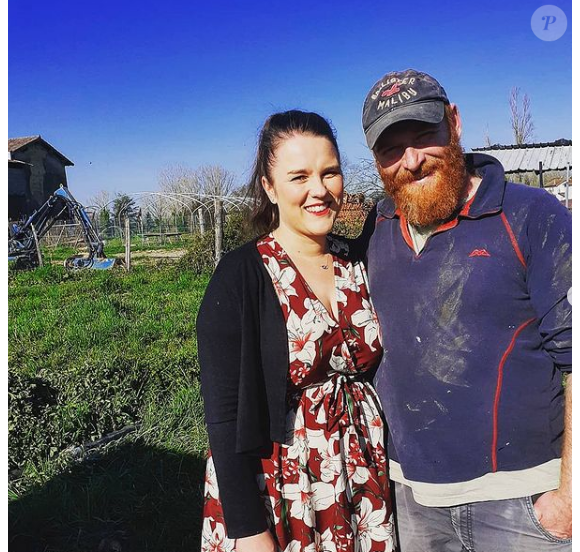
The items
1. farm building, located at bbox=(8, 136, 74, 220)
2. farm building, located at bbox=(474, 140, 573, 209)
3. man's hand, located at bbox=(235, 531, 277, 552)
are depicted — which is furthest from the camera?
farm building, located at bbox=(8, 136, 74, 220)

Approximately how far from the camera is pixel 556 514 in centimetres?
164

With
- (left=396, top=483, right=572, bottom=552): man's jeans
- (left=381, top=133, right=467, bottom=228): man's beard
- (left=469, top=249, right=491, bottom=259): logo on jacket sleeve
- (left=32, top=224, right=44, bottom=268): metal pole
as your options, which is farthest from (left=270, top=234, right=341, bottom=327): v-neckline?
(left=32, top=224, right=44, bottom=268): metal pole

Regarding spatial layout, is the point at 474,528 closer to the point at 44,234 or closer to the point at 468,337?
the point at 468,337

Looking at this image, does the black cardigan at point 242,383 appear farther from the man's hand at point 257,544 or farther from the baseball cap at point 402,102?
the baseball cap at point 402,102

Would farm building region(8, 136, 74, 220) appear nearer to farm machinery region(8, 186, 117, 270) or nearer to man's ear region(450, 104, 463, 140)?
farm machinery region(8, 186, 117, 270)

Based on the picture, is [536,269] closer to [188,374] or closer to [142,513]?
[142,513]

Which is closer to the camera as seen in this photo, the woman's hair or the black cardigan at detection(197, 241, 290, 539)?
the black cardigan at detection(197, 241, 290, 539)

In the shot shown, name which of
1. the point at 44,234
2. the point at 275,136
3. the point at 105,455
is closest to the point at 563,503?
the point at 275,136

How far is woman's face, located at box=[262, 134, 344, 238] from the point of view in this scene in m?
1.85

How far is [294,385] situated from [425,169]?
2.56ft

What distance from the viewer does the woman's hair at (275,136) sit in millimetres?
1893

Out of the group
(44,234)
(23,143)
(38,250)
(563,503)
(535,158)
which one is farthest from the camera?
(23,143)

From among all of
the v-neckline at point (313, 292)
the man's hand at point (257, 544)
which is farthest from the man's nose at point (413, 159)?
the man's hand at point (257, 544)

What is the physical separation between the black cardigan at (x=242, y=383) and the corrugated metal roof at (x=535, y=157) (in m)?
16.6
